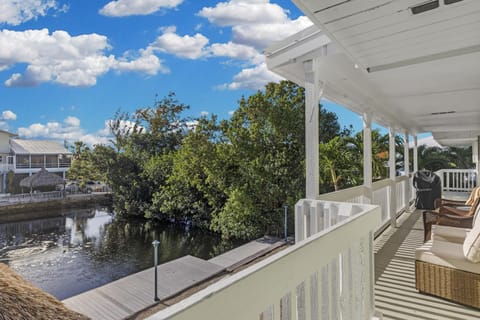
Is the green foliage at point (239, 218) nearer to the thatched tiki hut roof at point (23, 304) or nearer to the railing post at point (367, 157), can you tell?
the railing post at point (367, 157)

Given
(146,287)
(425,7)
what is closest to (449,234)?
(425,7)

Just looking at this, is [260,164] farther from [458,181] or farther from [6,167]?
[6,167]

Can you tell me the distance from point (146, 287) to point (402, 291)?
20.0ft

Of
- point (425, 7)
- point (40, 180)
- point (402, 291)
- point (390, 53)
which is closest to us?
point (425, 7)

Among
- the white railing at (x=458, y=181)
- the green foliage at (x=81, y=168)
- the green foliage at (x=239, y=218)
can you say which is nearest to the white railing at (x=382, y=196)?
the white railing at (x=458, y=181)

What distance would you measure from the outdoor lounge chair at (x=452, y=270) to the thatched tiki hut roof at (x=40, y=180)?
2478 centimetres

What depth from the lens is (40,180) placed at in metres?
21.8

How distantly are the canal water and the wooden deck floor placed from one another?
8.78m

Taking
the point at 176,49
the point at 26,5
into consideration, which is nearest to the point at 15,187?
the point at 26,5

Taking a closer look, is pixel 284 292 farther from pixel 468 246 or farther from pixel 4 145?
pixel 4 145

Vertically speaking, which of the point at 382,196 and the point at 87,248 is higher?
the point at 382,196

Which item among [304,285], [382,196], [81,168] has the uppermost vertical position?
[81,168]

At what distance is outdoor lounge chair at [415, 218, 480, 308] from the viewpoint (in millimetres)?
2279

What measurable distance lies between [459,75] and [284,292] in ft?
12.2
